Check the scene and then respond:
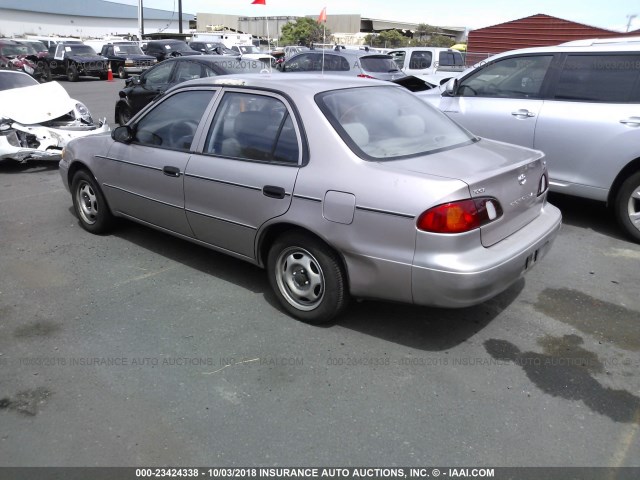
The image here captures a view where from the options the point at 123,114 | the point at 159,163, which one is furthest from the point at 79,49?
the point at 159,163

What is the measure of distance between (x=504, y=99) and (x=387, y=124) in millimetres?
2927

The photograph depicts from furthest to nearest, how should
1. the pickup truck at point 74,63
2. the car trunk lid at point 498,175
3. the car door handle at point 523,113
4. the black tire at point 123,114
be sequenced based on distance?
the pickup truck at point 74,63 < the black tire at point 123,114 < the car door handle at point 523,113 < the car trunk lid at point 498,175

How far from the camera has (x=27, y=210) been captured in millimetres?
6410

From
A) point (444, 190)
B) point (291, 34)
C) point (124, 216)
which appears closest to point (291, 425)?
point (444, 190)

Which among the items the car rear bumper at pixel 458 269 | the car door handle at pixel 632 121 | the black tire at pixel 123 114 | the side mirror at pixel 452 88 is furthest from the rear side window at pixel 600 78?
the black tire at pixel 123 114

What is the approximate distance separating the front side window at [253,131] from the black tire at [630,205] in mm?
3541

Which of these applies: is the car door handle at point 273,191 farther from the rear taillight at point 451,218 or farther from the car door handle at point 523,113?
Answer: the car door handle at point 523,113

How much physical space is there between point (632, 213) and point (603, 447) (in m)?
3.44

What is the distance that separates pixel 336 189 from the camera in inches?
135

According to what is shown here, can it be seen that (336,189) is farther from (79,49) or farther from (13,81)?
(79,49)

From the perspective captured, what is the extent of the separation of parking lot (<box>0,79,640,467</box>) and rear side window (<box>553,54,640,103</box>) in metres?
1.74

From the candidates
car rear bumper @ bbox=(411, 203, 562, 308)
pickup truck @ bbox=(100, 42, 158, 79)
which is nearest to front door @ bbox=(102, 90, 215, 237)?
car rear bumper @ bbox=(411, 203, 562, 308)

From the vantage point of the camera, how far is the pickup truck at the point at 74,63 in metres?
25.2

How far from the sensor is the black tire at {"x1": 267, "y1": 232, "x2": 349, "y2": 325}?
3586mm
